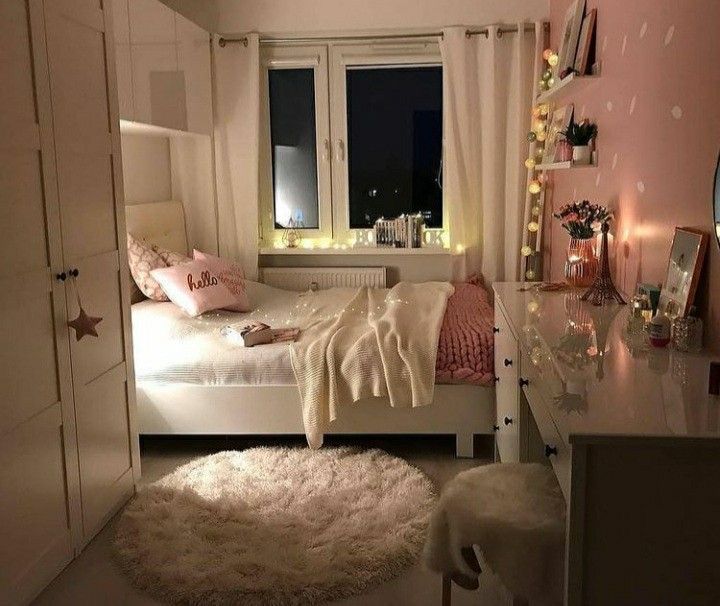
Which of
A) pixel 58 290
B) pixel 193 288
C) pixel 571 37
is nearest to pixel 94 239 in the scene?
pixel 58 290

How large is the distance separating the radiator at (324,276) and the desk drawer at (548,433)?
2792 millimetres

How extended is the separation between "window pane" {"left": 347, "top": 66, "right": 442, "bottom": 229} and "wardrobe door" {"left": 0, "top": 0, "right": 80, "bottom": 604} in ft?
9.64

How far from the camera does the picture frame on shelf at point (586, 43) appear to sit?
10.5ft

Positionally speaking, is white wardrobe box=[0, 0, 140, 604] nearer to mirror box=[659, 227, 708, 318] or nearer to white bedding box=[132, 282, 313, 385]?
white bedding box=[132, 282, 313, 385]

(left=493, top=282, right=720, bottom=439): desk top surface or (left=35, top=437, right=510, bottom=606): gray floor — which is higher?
(left=493, top=282, right=720, bottom=439): desk top surface

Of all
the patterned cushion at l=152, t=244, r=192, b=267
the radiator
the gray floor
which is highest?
the patterned cushion at l=152, t=244, r=192, b=267

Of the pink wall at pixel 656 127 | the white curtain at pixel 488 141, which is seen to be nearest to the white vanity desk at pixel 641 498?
the pink wall at pixel 656 127

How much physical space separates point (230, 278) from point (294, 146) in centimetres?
133

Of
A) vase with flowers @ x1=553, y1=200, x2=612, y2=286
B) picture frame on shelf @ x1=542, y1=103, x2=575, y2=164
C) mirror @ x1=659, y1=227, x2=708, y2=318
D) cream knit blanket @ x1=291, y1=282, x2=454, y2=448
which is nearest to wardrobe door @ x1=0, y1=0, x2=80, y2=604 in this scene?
cream knit blanket @ x1=291, y1=282, x2=454, y2=448

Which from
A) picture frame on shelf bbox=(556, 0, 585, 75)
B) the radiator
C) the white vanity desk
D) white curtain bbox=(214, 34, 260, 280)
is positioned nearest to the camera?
the white vanity desk

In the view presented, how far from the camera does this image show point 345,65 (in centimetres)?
488

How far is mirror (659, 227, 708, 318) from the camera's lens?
2.01 metres

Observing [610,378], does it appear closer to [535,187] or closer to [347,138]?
[535,187]

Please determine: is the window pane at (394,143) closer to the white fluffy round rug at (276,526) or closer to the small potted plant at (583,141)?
the small potted plant at (583,141)
